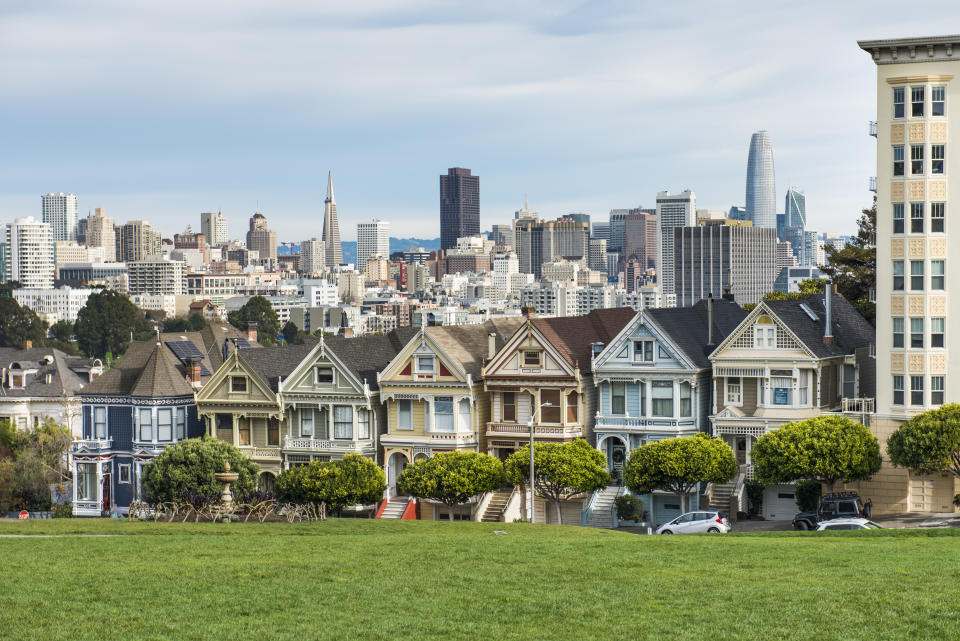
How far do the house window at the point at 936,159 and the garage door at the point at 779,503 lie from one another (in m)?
14.7

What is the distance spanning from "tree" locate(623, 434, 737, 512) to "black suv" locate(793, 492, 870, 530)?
4289 mm

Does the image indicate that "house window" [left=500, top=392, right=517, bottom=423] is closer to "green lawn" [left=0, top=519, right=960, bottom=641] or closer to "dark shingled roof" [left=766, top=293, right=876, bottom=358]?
"dark shingled roof" [left=766, top=293, right=876, bottom=358]

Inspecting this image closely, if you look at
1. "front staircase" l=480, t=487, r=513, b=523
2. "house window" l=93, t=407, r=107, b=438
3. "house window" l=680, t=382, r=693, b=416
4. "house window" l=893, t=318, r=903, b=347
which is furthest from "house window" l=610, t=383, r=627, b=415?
"house window" l=93, t=407, r=107, b=438

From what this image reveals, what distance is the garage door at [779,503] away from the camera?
201 ft

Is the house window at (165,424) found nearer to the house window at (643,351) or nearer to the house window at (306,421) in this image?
the house window at (306,421)

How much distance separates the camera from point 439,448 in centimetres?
6581

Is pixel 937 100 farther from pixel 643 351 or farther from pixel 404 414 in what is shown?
pixel 404 414

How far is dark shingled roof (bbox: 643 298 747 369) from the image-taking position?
210 feet

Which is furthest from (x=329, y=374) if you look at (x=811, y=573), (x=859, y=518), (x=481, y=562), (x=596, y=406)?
(x=811, y=573)

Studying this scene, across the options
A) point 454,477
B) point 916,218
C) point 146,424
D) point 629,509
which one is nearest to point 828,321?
point 916,218

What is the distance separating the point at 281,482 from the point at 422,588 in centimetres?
3184

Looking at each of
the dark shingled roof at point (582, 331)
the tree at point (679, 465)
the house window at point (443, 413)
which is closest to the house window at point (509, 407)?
the house window at point (443, 413)

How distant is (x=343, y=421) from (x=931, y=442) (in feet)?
89.5

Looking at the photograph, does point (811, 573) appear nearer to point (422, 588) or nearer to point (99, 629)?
point (422, 588)
